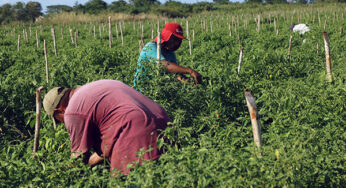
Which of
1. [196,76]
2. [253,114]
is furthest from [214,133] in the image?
[253,114]

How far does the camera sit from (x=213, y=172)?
92.0 inches

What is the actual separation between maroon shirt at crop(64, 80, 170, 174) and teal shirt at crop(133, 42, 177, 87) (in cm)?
159

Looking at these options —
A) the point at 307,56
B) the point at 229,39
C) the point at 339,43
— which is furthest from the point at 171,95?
the point at 229,39

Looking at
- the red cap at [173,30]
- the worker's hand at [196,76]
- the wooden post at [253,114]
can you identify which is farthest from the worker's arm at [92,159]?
the red cap at [173,30]

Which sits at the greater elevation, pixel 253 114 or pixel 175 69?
pixel 175 69

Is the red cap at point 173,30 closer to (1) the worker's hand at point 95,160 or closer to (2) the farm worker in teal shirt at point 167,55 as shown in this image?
(2) the farm worker in teal shirt at point 167,55

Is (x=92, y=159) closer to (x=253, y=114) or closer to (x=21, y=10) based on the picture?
(x=253, y=114)

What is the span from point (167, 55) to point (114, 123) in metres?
2.16

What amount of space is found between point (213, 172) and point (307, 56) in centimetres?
644

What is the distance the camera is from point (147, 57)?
4.61 meters

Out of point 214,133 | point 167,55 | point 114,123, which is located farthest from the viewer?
point 167,55

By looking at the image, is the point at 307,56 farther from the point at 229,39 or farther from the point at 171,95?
the point at 229,39

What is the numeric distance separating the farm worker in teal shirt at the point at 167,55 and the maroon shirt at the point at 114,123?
1636 millimetres

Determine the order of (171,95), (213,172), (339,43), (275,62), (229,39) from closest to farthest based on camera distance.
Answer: (213,172)
(171,95)
(275,62)
(339,43)
(229,39)
